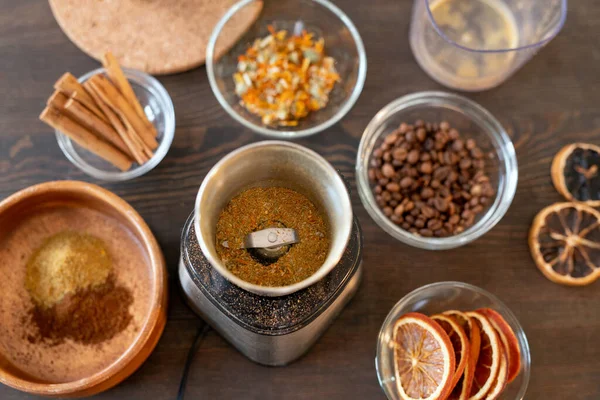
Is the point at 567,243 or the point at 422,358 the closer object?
the point at 422,358

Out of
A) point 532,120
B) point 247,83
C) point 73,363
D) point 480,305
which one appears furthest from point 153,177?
point 532,120

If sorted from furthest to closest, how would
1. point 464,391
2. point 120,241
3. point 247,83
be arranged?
point 247,83 → point 120,241 → point 464,391

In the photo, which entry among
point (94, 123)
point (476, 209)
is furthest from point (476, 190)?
point (94, 123)

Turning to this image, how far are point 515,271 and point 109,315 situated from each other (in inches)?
32.2

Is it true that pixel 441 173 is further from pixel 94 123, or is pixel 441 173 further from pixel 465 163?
pixel 94 123

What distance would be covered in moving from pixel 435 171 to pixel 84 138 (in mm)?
707

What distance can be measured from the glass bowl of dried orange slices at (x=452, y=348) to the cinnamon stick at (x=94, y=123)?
0.64 metres

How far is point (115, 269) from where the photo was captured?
1087mm

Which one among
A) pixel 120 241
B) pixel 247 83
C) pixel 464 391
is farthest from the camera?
pixel 247 83

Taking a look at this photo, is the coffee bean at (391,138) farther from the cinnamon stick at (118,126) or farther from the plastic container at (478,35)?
the cinnamon stick at (118,126)

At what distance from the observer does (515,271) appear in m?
1.18

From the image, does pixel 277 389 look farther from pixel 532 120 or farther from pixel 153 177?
pixel 532 120

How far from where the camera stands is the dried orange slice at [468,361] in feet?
3.26

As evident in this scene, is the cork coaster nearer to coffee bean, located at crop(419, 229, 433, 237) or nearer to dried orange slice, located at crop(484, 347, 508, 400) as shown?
coffee bean, located at crop(419, 229, 433, 237)
